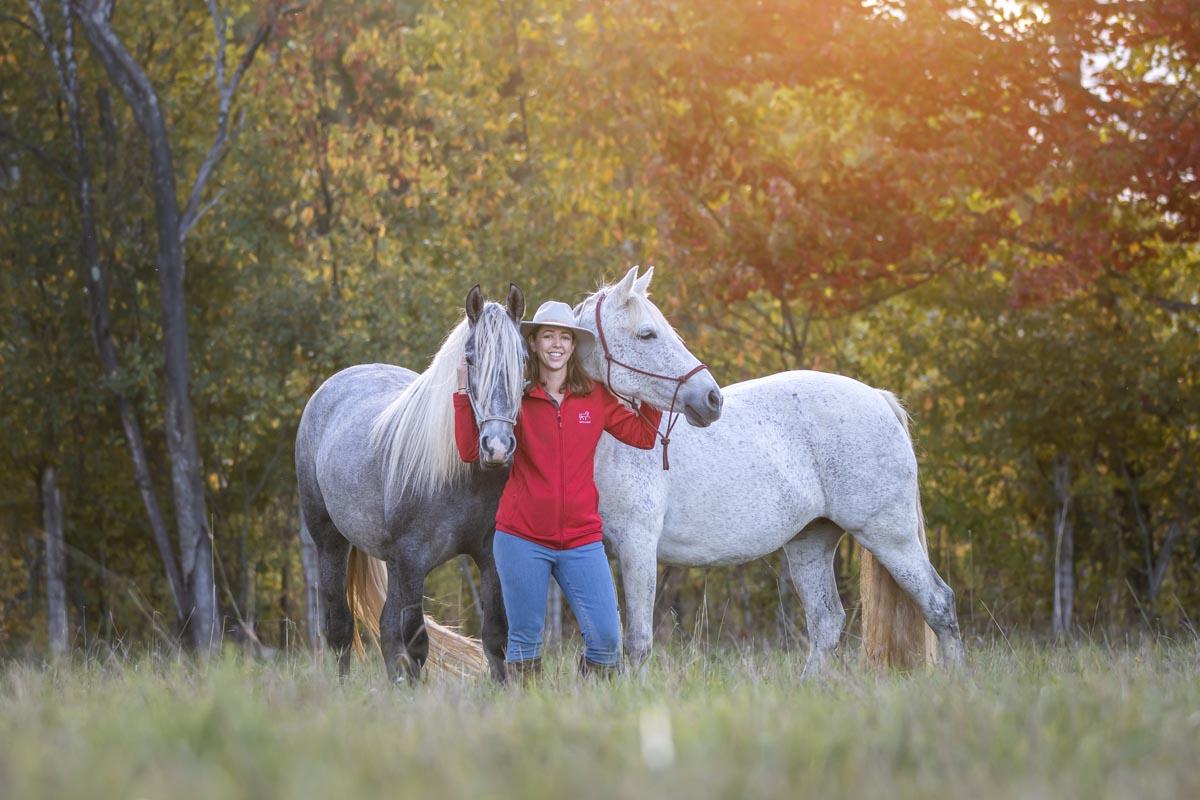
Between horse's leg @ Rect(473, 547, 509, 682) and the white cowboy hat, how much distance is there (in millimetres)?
959

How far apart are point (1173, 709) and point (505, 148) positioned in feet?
35.6

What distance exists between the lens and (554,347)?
16.5 feet

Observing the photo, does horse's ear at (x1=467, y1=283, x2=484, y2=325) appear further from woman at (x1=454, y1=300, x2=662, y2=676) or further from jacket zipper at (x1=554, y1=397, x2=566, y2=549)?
jacket zipper at (x1=554, y1=397, x2=566, y2=549)

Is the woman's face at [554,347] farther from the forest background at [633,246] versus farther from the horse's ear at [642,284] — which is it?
the forest background at [633,246]

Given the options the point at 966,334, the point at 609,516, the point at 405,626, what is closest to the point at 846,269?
the point at 966,334

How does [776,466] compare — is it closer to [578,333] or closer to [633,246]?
[578,333]

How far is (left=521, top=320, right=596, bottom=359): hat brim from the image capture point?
5.02 metres

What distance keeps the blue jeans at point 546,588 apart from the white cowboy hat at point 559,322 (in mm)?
844

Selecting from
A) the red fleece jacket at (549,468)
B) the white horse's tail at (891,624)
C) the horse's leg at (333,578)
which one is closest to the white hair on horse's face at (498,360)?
the red fleece jacket at (549,468)

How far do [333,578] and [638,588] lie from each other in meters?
1.98

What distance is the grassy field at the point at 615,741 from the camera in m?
2.56

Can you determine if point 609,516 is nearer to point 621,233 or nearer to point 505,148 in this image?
point 621,233

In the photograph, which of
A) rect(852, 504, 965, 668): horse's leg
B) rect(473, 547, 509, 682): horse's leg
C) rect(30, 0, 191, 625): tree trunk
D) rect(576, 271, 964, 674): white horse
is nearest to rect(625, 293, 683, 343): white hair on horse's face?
rect(576, 271, 964, 674): white horse

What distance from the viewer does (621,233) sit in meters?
11.4
